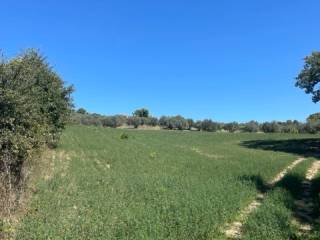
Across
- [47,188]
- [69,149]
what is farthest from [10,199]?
[69,149]

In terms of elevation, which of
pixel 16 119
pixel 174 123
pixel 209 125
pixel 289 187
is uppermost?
pixel 174 123

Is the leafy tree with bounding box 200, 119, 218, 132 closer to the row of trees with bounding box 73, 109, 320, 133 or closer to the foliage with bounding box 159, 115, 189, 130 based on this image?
the row of trees with bounding box 73, 109, 320, 133

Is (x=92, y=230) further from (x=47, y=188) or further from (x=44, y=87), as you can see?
(x=44, y=87)

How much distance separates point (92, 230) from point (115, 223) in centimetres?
105

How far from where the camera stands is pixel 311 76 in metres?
54.0

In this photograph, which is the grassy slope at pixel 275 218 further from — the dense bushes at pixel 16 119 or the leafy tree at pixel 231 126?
the leafy tree at pixel 231 126

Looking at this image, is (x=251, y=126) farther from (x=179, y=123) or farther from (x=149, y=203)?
(x=149, y=203)

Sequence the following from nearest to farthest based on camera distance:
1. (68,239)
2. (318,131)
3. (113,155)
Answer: (68,239)
(113,155)
(318,131)

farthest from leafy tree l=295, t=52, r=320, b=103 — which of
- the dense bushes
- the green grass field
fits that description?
the dense bushes

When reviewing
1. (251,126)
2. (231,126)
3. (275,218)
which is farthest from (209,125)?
(275,218)

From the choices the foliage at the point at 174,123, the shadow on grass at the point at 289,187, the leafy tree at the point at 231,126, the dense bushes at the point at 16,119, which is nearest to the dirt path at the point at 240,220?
the shadow on grass at the point at 289,187

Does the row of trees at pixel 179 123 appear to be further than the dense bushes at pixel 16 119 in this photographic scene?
Yes

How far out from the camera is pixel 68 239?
11727 millimetres

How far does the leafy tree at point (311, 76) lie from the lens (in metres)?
53.5
